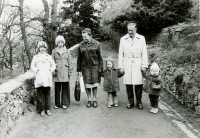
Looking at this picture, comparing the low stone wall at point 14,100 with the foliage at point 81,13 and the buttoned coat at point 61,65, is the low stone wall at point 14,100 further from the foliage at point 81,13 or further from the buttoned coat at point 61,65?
the foliage at point 81,13

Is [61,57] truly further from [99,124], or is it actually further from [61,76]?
[99,124]

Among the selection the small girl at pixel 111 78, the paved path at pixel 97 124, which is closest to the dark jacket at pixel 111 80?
the small girl at pixel 111 78

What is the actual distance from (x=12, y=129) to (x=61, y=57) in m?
2.10

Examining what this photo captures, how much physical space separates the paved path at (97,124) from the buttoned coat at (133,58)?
848mm

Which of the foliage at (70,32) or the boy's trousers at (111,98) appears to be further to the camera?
the foliage at (70,32)

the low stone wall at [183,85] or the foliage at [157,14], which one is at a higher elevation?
the foliage at [157,14]

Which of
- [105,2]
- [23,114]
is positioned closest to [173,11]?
[23,114]

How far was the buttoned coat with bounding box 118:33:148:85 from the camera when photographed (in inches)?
237

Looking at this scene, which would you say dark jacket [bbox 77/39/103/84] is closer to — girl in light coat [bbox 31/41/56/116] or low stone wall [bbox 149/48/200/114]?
girl in light coat [bbox 31/41/56/116]

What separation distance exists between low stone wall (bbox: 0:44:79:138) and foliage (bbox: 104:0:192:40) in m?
7.49

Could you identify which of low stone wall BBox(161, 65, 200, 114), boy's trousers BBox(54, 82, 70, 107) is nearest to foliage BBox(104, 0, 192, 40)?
low stone wall BBox(161, 65, 200, 114)

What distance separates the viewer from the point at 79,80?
6625 mm

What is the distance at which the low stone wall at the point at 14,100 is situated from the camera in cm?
462

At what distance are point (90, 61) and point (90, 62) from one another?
3 cm
